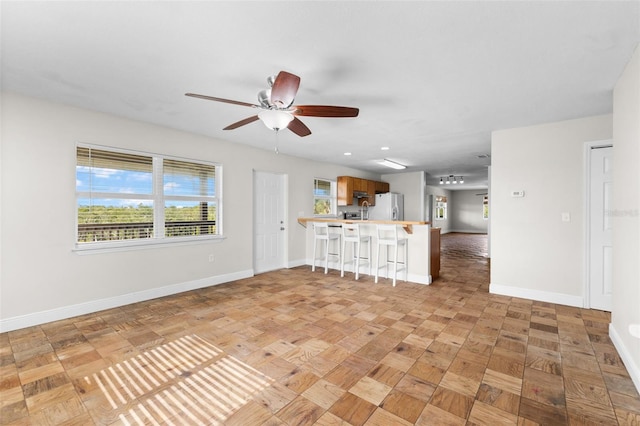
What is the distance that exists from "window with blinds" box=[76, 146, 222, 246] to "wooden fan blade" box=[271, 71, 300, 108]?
281 centimetres

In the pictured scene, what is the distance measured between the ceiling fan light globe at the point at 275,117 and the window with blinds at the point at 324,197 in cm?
440

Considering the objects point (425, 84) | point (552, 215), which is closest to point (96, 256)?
point (425, 84)

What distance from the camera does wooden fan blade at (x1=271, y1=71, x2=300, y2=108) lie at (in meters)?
1.92

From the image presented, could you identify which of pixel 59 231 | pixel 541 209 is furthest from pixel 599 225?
pixel 59 231

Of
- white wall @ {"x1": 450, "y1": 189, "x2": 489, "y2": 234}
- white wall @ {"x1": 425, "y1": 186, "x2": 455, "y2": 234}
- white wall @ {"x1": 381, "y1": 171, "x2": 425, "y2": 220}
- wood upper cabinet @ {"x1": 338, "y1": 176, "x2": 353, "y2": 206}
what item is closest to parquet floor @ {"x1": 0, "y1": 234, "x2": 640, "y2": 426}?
wood upper cabinet @ {"x1": 338, "y1": 176, "x2": 353, "y2": 206}

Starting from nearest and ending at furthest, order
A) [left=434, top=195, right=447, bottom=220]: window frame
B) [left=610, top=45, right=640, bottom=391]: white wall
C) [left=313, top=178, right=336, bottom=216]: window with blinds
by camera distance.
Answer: [left=610, top=45, right=640, bottom=391]: white wall → [left=313, top=178, right=336, bottom=216]: window with blinds → [left=434, top=195, right=447, bottom=220]: window frame

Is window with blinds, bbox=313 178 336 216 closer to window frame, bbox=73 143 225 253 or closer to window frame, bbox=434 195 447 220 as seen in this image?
window frame, bbox=73 143 225 253

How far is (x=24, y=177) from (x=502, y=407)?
4.85m

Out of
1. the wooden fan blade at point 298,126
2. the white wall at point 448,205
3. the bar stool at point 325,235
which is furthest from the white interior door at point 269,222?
the white wall at point 448,205

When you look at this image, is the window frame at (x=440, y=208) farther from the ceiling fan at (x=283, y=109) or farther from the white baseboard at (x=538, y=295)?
the ceiling fan at (x=283, y=109)

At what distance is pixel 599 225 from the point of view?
11.6 ft

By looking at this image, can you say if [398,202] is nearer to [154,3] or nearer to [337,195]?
[337,195]

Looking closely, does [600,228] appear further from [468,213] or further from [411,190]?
[468,213]

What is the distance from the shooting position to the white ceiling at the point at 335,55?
1727 millimetres
